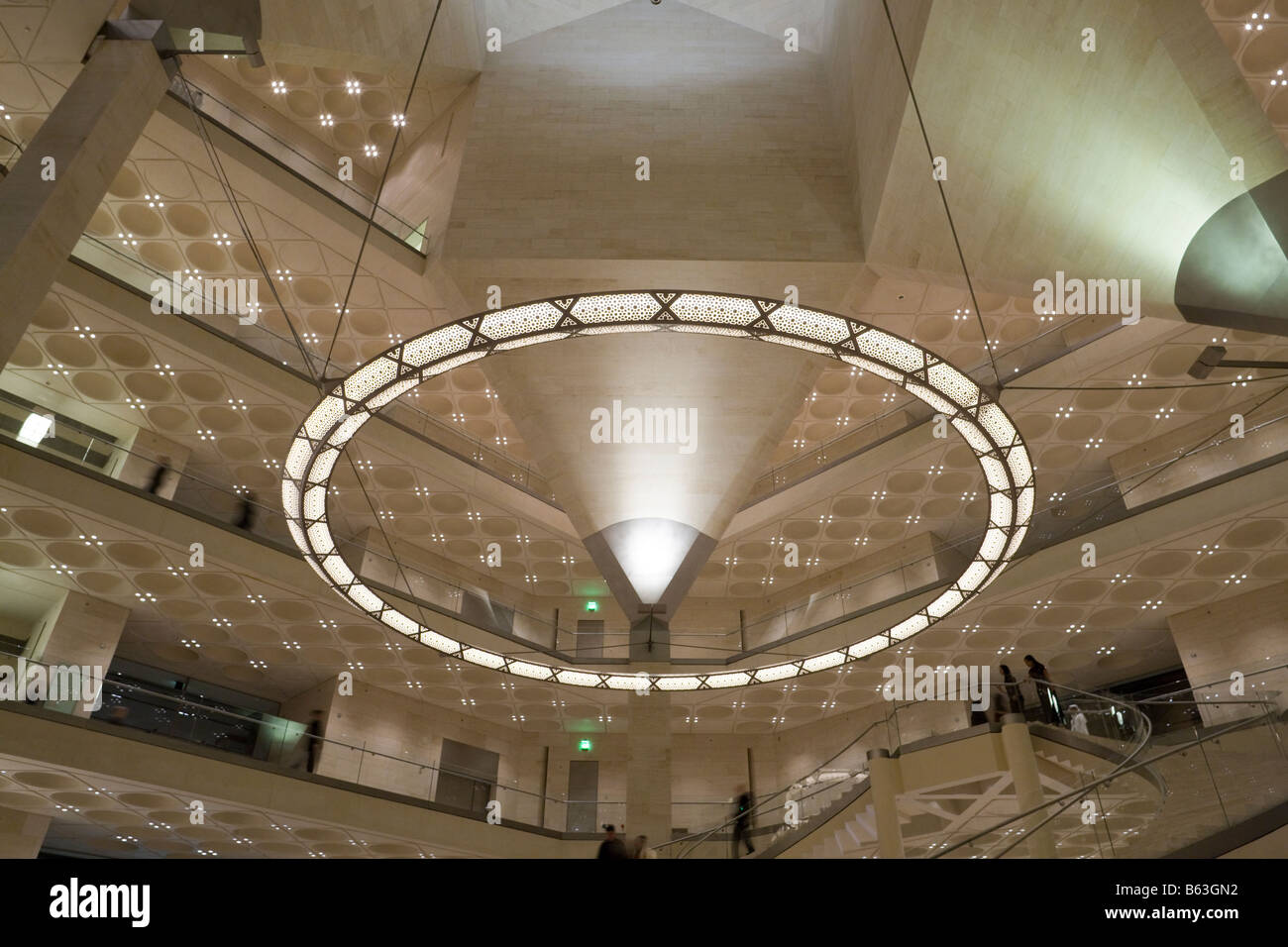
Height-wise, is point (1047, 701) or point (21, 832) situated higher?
point (1047, 701)

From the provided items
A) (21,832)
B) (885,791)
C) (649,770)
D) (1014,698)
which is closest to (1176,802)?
(1014,698)

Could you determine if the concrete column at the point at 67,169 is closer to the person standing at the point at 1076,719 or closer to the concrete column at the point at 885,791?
the concrete column at the point at 885,791

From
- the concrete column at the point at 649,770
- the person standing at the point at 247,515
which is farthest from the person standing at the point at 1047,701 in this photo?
the person standing at the point at 247,515

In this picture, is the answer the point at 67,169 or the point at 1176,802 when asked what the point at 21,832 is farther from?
the point at 1176,802

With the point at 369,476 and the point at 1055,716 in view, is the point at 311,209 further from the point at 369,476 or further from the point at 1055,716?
the point at 1055,716

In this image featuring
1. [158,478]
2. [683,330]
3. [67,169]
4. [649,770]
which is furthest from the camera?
[158,478]

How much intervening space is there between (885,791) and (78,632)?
19.0m

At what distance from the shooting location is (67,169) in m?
11.7

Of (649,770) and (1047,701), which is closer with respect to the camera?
(1047,701)

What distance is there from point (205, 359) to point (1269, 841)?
21.6m

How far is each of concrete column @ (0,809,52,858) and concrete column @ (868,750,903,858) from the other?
55.7 feet

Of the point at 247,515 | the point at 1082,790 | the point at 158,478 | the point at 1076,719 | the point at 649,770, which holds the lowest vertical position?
the point at 1082,790

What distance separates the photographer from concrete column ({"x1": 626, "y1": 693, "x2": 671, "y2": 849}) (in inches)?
696

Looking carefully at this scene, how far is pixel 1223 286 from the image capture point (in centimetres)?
1278
